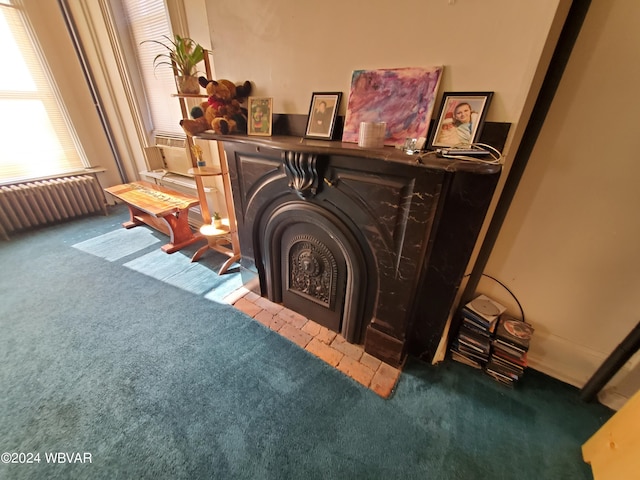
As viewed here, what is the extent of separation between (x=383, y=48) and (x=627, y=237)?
133cm

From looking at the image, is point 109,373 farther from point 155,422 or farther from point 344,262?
point 344,262

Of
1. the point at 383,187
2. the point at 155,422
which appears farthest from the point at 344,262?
the point at 155,422

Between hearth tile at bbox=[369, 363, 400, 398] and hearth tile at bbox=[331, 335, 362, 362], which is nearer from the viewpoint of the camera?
hearth tile at bbox=[369, 363, 400, 398]

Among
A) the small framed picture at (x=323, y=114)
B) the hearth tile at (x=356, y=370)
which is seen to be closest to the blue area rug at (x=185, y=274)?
the hearth tile at (x=356, y=370)

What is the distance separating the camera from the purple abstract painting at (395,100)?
97cm

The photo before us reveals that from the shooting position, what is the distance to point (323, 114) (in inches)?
48.1

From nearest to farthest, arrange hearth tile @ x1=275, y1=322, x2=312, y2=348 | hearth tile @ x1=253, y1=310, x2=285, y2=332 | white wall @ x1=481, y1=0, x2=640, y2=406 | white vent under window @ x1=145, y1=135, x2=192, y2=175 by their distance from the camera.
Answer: white wall @ x1=481, y1=0, x2=640, y2=406 < hearth tile @ x1=275, y1=322, x2=312, y2=348 < hearth tile @ x1=253, y1=310, x2=285, y2=332 < white vent under window @ x1=145, y1=135, x2=192, y2=175

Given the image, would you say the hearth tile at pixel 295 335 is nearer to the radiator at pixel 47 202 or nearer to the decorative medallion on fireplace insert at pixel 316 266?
the decorative medallion on fireplace insert at pixel 316 266

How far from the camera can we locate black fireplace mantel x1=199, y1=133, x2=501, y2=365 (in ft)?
3.19

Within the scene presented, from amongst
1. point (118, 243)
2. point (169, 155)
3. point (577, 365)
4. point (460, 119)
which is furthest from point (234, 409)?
point (169, 155)

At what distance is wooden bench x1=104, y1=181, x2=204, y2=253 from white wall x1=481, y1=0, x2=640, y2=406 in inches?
103

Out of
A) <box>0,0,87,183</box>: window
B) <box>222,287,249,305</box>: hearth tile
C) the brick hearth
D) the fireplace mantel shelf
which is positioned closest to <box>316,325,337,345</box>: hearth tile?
the brick hearth

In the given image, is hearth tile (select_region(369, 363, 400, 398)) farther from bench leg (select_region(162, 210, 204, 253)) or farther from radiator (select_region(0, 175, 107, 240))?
radiator (select_region(0, 175, 107, 240))

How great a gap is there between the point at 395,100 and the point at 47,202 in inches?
154
